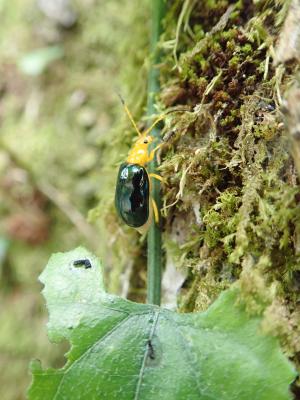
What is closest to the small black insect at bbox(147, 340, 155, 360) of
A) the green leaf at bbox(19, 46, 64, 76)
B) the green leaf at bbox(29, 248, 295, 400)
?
the green leaf at bbox(29, 248, 295, 400)

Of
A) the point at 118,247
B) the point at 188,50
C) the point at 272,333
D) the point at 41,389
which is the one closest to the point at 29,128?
the point at 118,247

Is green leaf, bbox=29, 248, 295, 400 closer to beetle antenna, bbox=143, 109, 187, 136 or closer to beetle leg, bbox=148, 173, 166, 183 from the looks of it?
beetle leg, bbox=148, 173, 166, 183

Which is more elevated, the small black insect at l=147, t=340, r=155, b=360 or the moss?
the moss

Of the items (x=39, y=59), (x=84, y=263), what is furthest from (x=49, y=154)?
(x=84, y=263)

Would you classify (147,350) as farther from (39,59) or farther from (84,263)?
(39,59)

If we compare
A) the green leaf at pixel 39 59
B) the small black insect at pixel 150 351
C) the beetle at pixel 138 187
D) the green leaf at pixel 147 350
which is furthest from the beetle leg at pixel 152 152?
the green leaf at pixel 39 59

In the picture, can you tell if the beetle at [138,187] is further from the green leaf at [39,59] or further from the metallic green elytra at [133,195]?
the green leaf at [39,59]
